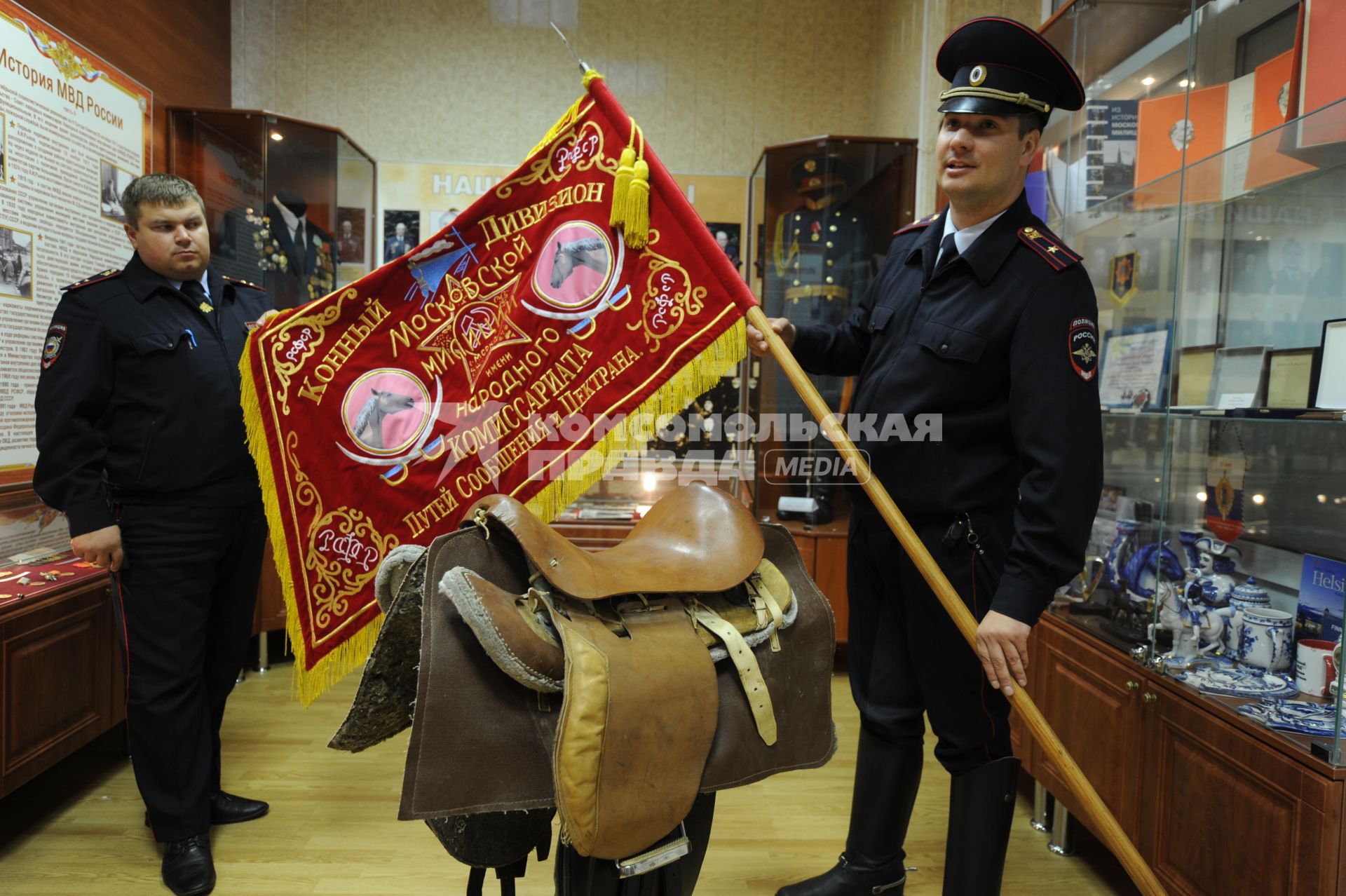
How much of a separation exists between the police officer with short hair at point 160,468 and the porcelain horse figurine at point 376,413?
571mm

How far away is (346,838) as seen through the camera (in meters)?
2.11

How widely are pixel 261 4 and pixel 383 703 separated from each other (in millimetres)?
3956

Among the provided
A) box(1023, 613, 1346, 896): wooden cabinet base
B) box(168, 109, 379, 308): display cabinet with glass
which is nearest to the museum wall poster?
box(168, 109, 379, 308): display cabinet with glass

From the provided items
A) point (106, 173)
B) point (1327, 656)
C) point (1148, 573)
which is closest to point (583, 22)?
point (106, 173)

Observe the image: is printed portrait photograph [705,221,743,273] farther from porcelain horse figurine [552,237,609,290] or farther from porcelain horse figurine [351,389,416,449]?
porcelain horse figurine [351,389,416,449]

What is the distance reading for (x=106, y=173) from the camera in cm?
284

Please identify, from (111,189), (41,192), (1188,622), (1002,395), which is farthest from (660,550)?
(111,189)

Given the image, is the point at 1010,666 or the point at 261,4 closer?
the point at 1010,666

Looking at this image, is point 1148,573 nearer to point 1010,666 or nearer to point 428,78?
point 1010,666

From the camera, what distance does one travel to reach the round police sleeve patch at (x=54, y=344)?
187cm

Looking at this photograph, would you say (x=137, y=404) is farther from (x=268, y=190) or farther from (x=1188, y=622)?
(x=1188, y=622)

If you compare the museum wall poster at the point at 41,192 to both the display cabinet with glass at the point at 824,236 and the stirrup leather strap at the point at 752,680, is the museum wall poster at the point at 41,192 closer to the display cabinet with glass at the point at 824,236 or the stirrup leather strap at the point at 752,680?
the stirrup leather strap at the point at 752,680

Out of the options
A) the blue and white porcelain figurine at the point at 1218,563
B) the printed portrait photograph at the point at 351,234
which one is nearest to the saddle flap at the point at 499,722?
the blue and white porcelain figurine at the point at 1218,563

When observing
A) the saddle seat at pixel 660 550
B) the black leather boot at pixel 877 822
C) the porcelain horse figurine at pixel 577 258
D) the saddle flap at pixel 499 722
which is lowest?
the black leather boot at pixel 877 822
